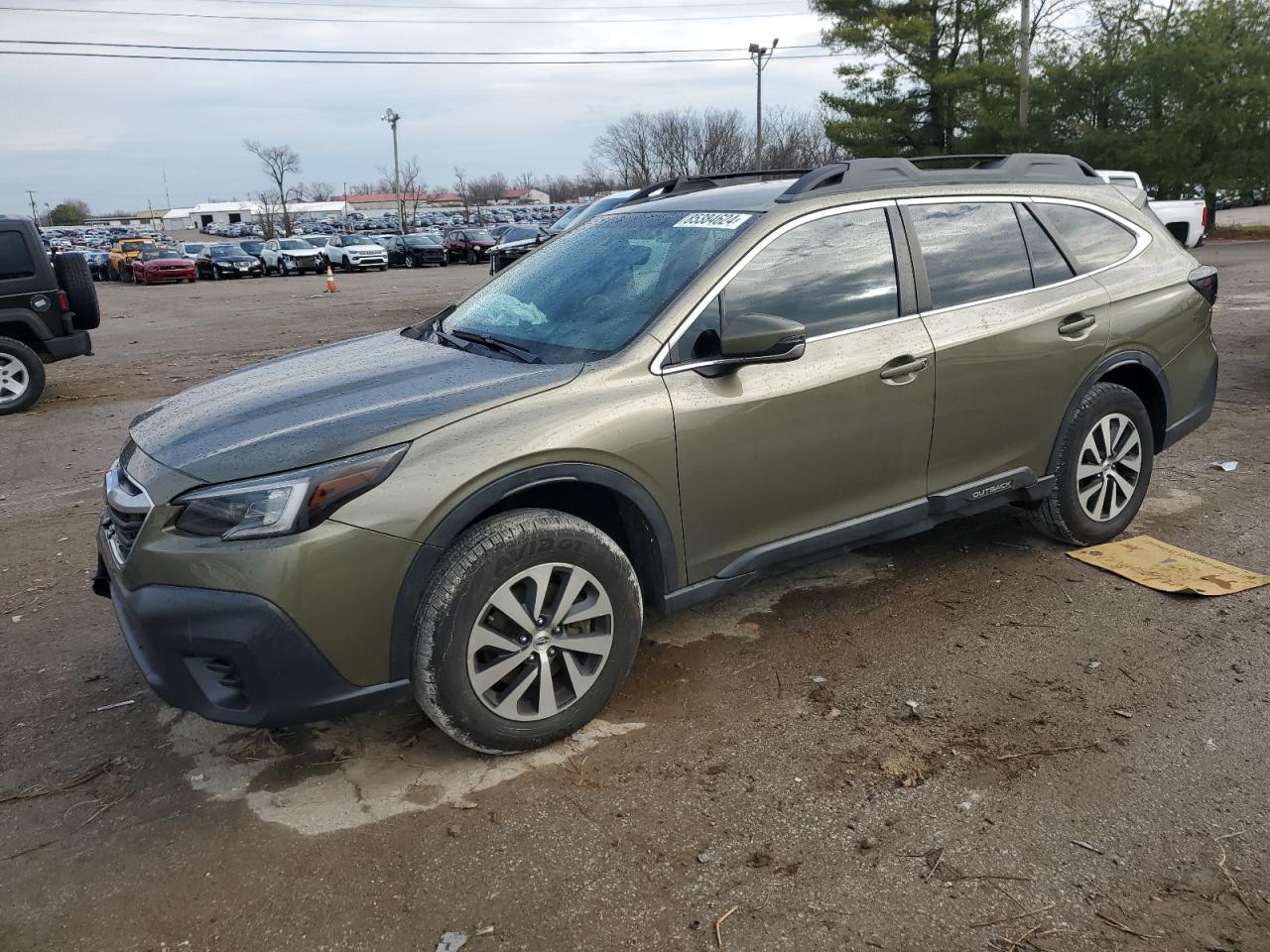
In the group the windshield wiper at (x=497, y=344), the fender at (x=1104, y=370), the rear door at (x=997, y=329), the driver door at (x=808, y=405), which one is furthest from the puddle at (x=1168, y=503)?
the windshield wiper at (x=497, y=344)

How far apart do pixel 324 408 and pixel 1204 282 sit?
4290mm

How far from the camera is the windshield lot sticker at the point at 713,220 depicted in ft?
12.3

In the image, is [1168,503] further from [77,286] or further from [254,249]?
[254,249]

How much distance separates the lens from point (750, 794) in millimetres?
3018

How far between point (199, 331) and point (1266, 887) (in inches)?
703

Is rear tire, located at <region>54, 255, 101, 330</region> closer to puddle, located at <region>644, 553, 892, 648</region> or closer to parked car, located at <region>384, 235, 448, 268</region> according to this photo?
puddle, located at <region>644, 553, 892, 648</region>

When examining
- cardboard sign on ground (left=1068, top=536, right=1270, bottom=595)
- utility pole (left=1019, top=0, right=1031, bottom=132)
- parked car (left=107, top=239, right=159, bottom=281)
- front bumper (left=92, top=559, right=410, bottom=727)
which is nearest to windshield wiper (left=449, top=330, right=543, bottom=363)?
front bumper (left=92, top=559, right=410, bottom=727)

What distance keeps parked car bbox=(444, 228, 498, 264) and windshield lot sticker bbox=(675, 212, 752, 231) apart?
35.4m

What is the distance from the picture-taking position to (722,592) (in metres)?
3.64

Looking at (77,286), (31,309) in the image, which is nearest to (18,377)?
(31,309)

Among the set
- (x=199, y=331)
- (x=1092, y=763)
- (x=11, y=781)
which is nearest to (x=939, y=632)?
(x=1092, y=763)

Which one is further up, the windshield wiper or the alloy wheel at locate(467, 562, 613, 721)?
the windshield wiper

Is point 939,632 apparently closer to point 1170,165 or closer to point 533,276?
point 533,276

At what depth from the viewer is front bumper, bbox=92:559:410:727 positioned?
9.11 ft
